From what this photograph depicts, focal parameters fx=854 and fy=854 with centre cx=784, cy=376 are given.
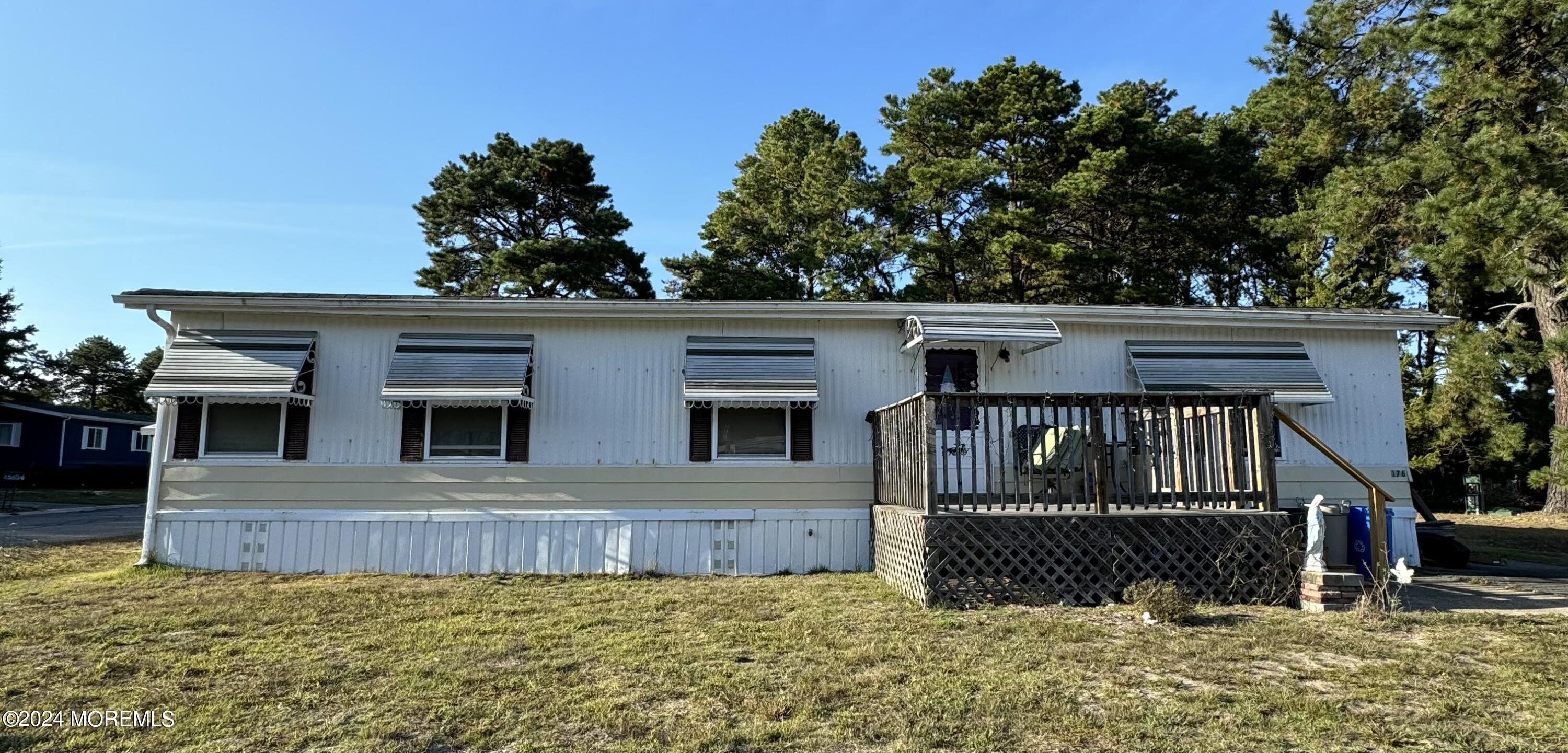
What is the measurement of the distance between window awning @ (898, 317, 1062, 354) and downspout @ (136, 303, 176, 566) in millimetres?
7511

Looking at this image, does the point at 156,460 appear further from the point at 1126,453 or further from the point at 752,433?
the point at 1126,453

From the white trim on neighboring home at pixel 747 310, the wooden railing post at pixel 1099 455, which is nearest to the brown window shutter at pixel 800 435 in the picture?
the white trim on neighboring home at pixel 747 310

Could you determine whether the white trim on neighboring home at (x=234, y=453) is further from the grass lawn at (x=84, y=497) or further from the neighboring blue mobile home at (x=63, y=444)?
the neighboring blue mobile home at (x=63, y=444)

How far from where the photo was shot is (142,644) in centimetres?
545

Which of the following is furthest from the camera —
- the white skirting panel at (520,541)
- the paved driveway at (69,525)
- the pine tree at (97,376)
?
the pine tree at (97,376)

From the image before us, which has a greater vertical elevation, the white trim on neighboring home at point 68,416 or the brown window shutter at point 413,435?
the white trim on neighboring home at point 68,416

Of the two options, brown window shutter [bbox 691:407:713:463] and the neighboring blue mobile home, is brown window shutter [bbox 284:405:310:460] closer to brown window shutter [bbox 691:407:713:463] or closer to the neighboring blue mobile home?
brown window shutter [bbox 691:407:713:463]

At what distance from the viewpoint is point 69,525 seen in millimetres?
14625

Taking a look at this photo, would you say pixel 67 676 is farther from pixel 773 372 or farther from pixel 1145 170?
pixel 1145 170

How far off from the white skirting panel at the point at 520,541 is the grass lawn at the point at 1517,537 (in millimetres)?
8329

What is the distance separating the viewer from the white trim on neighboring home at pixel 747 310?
28.3 ft

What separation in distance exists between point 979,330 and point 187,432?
814cm

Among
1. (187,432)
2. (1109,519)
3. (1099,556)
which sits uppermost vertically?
(187,432)
